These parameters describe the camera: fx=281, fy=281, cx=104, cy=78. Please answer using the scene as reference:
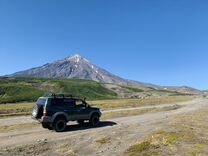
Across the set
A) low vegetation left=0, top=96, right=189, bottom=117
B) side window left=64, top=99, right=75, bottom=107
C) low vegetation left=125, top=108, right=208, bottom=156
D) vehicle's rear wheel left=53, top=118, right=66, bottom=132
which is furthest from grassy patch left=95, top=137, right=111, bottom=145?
low vegetation left=0, top=96, right=189, bottom=117

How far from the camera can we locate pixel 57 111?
23.3 m

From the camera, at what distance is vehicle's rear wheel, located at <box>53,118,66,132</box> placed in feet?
75.1

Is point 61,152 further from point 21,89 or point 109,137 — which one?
point 21,89

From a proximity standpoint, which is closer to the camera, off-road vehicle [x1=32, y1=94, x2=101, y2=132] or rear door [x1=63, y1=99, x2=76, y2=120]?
off-road vehicle [x1=32, y1=94, x2=101, y2=132]

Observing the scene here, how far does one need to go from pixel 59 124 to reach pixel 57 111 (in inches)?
42.7

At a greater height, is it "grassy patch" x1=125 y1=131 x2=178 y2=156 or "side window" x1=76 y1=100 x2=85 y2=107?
"side window" x1=76 y1=100 x2=85 y2=107

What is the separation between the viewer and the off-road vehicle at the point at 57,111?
74.8 ft

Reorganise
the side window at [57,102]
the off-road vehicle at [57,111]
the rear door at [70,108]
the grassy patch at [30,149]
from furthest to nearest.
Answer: the rear door at [70,108] → the side window at [57,102] → the off-road vehicle at [57,111] → the grassy patch at [30,149]

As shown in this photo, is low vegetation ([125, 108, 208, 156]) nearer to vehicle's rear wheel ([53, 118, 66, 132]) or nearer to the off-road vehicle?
vehicle's rear wheel ([53, 118, 66, 132])

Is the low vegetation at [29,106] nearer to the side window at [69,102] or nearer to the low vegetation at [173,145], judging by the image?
the side window at [69,102]

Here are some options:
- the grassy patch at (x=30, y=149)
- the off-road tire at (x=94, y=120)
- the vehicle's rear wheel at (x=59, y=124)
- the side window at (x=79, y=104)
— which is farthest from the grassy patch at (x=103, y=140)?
the off-road tire at (x=94, y=120)

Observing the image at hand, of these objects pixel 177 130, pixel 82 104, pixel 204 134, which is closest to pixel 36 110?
pixel 82 104

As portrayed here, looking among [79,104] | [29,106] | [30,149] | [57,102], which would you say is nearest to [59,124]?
[57,102]

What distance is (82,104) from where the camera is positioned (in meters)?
26.0
